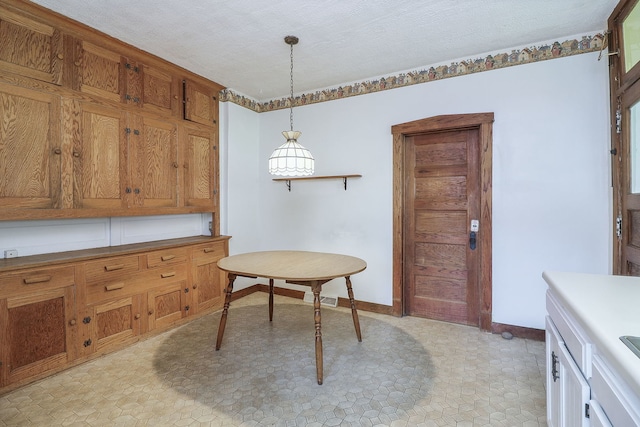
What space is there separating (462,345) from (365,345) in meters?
0.85

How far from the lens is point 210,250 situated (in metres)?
3.49

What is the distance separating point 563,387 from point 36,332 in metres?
3.09

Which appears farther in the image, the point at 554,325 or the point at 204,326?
the point at 204,326

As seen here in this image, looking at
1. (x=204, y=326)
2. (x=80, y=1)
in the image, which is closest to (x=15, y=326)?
(x=204, y=326)

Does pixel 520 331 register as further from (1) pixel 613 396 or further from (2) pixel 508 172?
(1) pixel 613 396

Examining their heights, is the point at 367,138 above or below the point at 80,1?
below

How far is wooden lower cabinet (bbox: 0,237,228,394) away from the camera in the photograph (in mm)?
2072

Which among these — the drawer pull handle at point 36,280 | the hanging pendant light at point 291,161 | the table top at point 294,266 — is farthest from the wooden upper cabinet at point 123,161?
the hanging pendant light at point 291,161

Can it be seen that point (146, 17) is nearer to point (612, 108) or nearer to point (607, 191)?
point (612, 108)

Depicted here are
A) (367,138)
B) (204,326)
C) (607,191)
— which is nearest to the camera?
(607,191)

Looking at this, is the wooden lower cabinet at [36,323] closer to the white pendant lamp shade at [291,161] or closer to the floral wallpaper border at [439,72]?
the white pendant lamp shade at [291,161]

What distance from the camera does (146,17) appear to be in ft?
7.84

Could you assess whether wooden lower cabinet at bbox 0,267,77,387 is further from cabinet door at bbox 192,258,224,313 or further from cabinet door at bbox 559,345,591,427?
cabinet door at bbox 559,345,591,427

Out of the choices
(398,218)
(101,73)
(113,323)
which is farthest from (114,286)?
(398,218)
